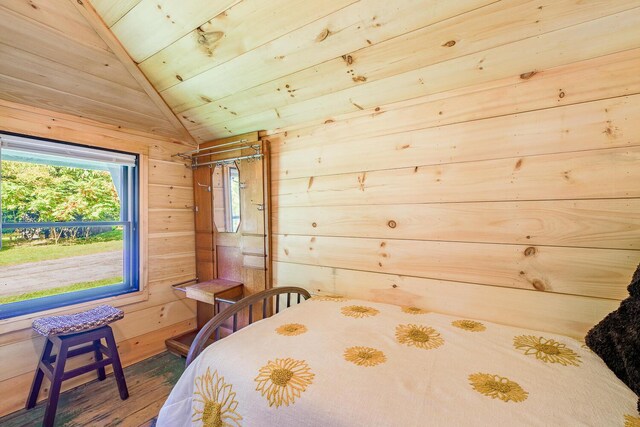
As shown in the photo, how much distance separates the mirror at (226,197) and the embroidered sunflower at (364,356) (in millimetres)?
1552

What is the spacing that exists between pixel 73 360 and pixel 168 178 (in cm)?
146

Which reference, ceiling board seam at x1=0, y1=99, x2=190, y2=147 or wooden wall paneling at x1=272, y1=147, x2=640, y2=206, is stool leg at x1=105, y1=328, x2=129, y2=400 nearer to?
ceiling board seam at x1=0, y1=99, x2=190, y2=147

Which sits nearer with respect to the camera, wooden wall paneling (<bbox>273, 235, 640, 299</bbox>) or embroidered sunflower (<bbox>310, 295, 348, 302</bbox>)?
wooden wall paneling (<bbox>273, 235, 640, 299</bbox>)

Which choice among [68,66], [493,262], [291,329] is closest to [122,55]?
[68,66]

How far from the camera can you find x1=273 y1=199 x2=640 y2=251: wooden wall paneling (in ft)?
3.80

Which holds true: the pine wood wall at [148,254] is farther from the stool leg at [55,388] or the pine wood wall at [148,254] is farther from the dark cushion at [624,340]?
the dark cushion at [624,340]

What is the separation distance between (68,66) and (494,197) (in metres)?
2.46

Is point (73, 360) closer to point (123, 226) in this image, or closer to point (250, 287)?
point (123, 226)

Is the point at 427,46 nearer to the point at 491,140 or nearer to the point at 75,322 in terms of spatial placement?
the point at 491,140

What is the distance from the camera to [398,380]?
0.89 m

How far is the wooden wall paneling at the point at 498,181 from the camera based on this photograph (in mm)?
1160

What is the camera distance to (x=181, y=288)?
7.89 ft

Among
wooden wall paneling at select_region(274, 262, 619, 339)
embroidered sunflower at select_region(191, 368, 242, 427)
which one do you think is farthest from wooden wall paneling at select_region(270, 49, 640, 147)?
embroidered sunflower at select_region(191, 368, 242, 427)

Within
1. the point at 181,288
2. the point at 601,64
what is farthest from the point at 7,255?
the point at 601,64
